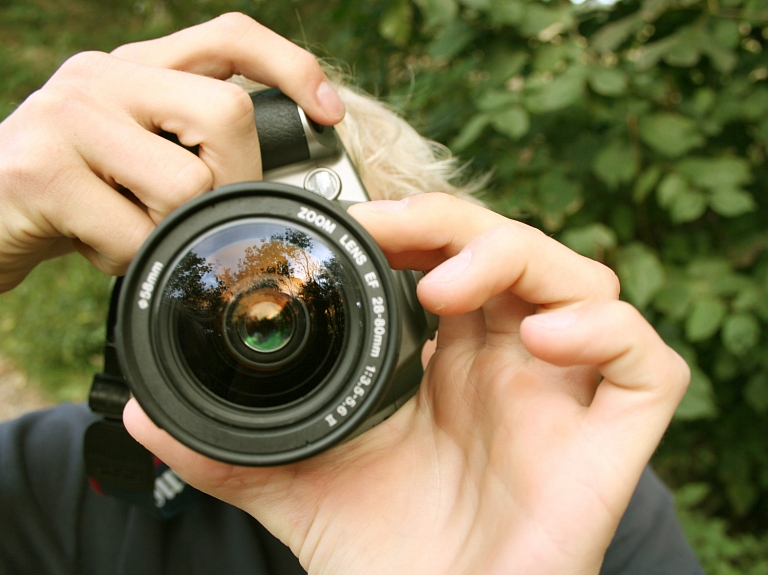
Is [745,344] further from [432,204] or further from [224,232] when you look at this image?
[224,232]

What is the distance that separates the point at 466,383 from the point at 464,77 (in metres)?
0.92

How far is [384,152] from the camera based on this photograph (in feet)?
3.43

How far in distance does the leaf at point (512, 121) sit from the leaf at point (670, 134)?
0.28m

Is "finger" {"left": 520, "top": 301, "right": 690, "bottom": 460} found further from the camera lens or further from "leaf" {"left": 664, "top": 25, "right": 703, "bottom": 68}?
"leaf" {"left": 664, "top": 25, "right": 703, "bottom": 68}

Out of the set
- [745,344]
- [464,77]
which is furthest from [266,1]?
[745,344]

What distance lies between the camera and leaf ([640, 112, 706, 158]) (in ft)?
4.02

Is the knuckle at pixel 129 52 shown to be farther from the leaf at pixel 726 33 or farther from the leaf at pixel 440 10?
the leaf at pixel 726 33

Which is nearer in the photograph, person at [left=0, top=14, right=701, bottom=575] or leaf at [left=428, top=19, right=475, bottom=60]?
person at [left=0, top=14, right=701, bottom=575]

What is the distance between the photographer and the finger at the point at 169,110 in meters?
0.79

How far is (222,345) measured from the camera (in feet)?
2.39

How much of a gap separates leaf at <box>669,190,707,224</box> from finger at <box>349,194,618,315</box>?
1.71ft

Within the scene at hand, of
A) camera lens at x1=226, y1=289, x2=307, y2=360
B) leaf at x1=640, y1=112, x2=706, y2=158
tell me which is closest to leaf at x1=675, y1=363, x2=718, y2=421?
leaf at x1=640, y1=112, x2=706, y2=158

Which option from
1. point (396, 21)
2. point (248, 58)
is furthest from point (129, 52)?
point (396, 21)

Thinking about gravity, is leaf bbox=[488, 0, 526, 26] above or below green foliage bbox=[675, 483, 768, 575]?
above
